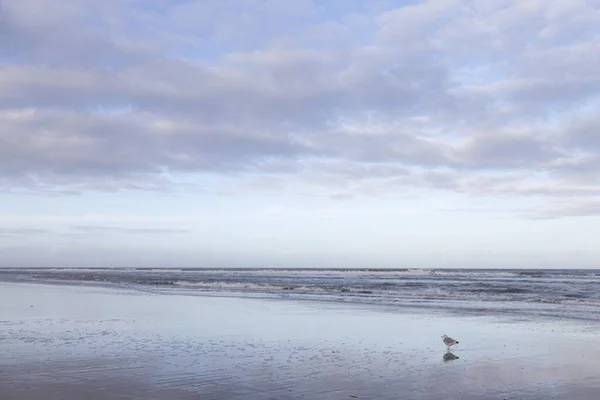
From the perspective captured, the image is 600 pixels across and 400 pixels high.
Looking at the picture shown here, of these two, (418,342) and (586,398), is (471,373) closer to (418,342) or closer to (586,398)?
(586,398)

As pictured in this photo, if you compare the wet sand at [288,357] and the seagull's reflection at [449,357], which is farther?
the seagull's reflection at [449,357]

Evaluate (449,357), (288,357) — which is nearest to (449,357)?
(449,357)

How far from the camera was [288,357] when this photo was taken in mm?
12078

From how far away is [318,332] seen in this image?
641 inches

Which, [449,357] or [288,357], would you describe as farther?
[449,357]

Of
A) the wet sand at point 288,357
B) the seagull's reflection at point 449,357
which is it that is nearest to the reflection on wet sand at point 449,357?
the seagull's reflection at point 449,357

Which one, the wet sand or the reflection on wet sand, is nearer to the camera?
the wet sand

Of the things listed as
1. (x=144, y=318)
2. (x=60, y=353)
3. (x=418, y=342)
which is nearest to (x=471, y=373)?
(x=418, y=342)

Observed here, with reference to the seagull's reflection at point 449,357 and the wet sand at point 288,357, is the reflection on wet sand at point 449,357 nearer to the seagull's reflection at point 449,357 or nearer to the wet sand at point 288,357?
the seagull's reflection at point 449,357

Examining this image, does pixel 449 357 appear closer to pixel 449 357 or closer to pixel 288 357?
pixel 449 357

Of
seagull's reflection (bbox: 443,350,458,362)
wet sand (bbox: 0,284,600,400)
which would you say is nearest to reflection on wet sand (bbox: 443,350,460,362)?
seagull's reflection (bbox: 443,350,458,362)

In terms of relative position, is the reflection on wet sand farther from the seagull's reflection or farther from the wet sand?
the wet sand

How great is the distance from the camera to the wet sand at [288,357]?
919cm

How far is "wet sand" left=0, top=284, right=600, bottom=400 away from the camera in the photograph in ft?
30.1
